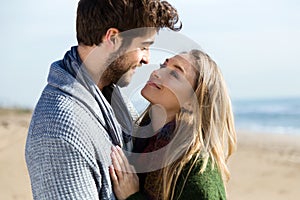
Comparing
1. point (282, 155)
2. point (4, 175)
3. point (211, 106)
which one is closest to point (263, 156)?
point (282, 155)

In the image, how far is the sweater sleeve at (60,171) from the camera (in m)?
2.63

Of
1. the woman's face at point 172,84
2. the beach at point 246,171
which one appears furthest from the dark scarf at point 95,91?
the beach at point 246,171

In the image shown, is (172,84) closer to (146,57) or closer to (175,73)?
(175,73)

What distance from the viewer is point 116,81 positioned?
3.16 meters

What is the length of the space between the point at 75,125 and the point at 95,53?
0.42 meters

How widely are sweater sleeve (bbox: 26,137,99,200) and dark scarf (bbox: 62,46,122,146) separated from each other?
239mm

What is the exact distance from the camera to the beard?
3010mm

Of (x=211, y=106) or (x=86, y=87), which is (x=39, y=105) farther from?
(x=211, y=106)

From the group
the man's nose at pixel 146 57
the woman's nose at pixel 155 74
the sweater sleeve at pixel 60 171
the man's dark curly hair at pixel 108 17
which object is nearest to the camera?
the sweater sleeve at pixel 60 171

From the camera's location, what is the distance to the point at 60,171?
2.65 m

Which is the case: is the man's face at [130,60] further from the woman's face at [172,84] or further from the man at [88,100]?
the woman's face at [172,84]

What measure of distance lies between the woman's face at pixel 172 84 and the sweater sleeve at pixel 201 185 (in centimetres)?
36

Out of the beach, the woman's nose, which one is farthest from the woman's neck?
the beach

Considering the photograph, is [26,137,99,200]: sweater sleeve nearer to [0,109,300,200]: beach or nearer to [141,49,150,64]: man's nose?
[141,49,150,64]: man's nose
